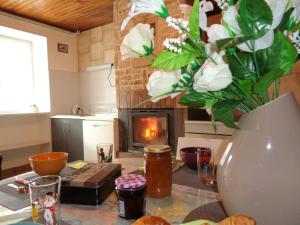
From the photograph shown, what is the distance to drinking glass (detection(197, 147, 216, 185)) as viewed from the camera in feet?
3.12

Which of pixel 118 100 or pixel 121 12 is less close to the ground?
pixel 121 12

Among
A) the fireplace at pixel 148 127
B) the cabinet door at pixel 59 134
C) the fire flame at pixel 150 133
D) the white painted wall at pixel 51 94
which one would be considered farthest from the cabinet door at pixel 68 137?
the fire flame at pixel 150 133

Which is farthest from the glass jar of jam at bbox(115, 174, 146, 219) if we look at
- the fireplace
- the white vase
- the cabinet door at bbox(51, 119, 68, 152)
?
the cabinet door at bbox(51, 119, 68, 152)

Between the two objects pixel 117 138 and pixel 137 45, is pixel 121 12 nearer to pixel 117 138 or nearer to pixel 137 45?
pixel 117 138

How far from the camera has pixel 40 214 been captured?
640 millimetres

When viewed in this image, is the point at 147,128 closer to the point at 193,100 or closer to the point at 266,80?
the point at 193,100

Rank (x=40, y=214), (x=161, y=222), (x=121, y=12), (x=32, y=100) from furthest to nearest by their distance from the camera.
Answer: (x=32, y=100) < (x=121, y=12) < (x=40, y=214) < (x=161, y=222)

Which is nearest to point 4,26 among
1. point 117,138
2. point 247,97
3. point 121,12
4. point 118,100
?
point 121,12

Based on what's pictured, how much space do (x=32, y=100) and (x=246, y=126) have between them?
4.25 metres

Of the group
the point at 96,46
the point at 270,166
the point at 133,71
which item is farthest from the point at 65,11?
the point at 270,166

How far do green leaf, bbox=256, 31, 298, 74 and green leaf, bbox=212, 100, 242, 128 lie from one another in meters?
0.09

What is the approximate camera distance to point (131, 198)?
0.65 meters

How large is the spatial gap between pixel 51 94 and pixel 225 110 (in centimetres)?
402

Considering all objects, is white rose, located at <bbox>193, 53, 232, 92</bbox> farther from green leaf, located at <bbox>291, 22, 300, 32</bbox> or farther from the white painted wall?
the white painted wall
